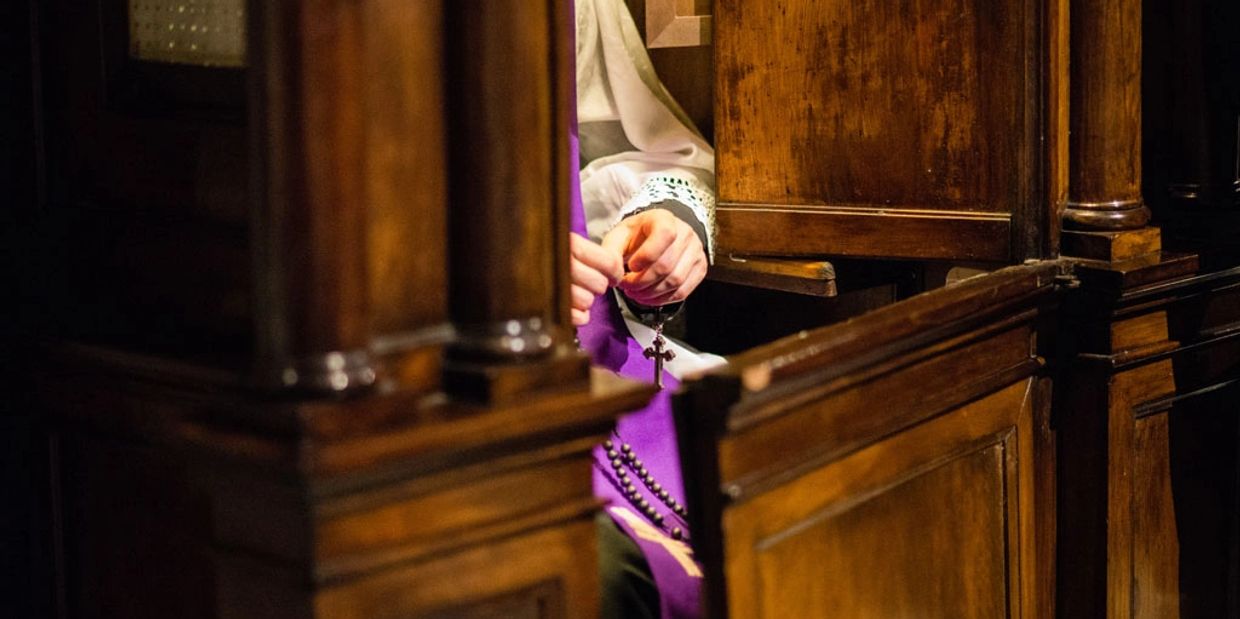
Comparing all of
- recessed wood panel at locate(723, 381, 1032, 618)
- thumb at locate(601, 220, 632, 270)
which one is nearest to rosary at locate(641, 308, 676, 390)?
thumb at locate(601, 220, 632, 270)

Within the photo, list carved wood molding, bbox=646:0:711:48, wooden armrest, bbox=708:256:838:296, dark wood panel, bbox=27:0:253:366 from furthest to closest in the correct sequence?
carved wood molding, bbox=646:0:711:48 → wooden armrest, bbox=708:256:838:296 → dark wood panel, bbox=27:0:253:366

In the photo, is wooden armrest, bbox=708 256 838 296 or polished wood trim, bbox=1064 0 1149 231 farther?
wooden armrest, bbox=708 256 838 296

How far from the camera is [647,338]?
250 cm

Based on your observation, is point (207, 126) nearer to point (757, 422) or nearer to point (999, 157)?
point (757, 422)

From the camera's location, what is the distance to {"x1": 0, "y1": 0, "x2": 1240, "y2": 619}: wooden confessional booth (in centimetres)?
116

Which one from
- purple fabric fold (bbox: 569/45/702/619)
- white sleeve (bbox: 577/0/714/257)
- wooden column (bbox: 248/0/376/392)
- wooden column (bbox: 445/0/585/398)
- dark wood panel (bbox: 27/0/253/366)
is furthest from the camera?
white sleeve (bbox: 577/0/714/257)

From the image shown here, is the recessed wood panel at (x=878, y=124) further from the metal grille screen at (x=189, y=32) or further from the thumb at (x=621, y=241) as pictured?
the metal grille screen at (x=189, y=32)

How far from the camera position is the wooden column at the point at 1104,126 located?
6.96ft

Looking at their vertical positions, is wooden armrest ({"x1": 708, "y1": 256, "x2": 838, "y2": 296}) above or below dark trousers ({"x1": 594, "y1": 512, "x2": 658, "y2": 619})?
above

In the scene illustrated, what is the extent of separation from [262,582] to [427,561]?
0.14 m

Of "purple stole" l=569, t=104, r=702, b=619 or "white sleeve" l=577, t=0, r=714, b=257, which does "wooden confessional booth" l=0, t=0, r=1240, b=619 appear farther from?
"purple stole" l=569, t=104, r=702, b=619

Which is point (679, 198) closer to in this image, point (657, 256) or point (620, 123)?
point (657, 256)

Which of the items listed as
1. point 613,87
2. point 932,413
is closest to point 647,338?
point 613,87

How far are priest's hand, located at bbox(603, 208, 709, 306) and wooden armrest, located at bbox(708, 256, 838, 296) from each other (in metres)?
0.12
